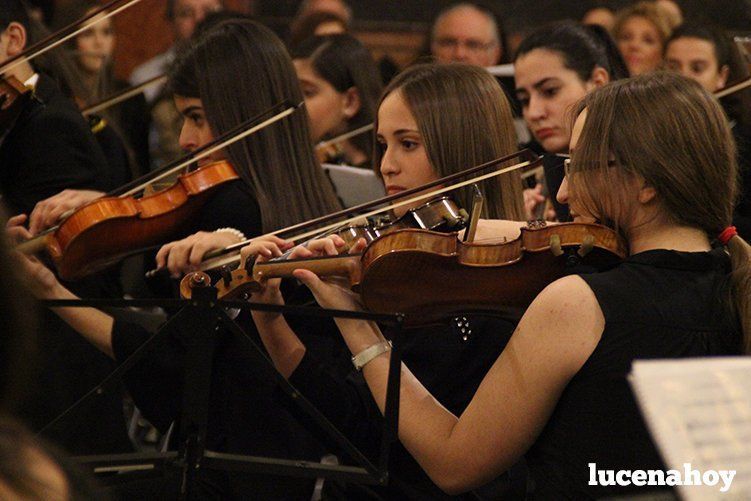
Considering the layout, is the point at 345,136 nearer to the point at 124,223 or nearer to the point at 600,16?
the point at 124,223

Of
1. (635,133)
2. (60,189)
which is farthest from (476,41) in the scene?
(635,133)

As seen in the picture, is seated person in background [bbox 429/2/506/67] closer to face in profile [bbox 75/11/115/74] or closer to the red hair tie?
face in profile [bbox 75/11/115/74]

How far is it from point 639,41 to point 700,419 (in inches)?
123

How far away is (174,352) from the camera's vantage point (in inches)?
79.0

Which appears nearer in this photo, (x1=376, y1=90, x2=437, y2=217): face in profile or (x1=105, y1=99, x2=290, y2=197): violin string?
(x1=376, y1=90, x2=437, y2=217): face in profile

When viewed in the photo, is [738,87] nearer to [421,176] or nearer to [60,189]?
[421,176]

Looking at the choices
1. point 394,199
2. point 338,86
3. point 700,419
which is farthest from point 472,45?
point 700,419

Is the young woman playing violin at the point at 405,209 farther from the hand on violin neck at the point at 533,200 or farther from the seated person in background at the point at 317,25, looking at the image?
the seated person in background at the point at 317,25

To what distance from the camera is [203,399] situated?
138 cm

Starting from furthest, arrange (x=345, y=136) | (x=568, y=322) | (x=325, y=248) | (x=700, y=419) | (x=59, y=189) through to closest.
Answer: (x=345, y=136), (x=59, y=189), (x=325, y=248), (x=568, y=322), (x=700, y=419)

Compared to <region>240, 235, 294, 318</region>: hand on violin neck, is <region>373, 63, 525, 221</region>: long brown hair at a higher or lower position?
higher

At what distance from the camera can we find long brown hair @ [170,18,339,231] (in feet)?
6.84

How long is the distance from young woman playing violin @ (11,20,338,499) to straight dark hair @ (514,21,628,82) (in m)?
0.75

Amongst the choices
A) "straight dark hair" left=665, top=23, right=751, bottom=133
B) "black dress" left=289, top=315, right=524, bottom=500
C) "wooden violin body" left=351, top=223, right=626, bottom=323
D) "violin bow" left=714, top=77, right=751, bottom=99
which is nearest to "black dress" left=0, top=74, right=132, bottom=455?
"black dress" left=289, top=315, right=524, bottom=500
